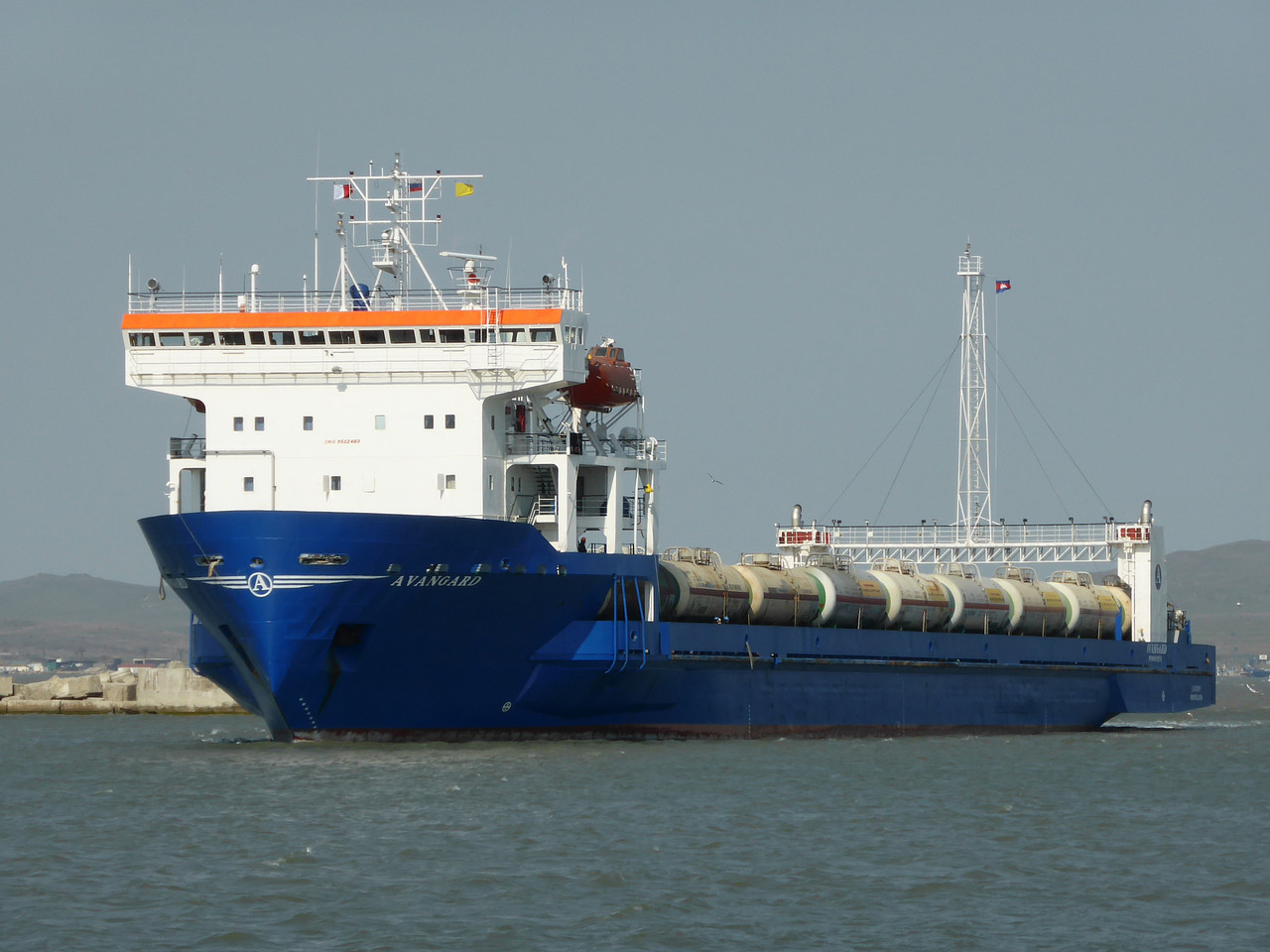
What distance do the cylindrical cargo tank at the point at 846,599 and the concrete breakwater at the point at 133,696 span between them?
87.8 ft

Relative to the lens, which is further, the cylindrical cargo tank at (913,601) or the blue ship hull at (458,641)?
the cylindrical cargo tank at (913,601)

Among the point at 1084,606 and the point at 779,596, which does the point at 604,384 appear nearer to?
the point at 779,596

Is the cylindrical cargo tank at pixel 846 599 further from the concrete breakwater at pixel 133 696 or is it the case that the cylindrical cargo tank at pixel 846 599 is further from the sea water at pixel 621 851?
the concrete breakwater at pixel 133 696

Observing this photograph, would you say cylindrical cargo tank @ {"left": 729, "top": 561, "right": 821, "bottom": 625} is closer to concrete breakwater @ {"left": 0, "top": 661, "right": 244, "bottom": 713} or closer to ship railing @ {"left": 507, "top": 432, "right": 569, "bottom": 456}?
ship railing @ {"left": 507, "top": 432, "right": 569, "bottom": 456}

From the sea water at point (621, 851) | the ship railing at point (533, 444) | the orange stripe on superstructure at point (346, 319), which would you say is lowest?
the sea water at point (621, 851)

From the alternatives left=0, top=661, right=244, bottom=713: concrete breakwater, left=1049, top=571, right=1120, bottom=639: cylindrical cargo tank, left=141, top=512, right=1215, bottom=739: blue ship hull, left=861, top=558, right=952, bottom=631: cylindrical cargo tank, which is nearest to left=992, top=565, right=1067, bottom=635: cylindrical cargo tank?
left=1049, top=571, right=1120, bottom=639: cylindrical cargo tank

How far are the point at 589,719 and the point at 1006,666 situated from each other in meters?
15.0

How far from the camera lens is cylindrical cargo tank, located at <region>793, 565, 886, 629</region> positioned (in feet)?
137

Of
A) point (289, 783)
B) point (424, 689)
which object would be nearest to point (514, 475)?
point (424, 689)

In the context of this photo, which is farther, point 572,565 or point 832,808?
point 572,565

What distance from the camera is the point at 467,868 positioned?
866 inches

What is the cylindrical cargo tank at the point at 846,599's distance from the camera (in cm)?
4191

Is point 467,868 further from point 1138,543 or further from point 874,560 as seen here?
point 1138,543

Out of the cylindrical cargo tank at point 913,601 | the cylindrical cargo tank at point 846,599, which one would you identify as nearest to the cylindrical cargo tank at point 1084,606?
the cylindrical cargo tank at point 913,601
